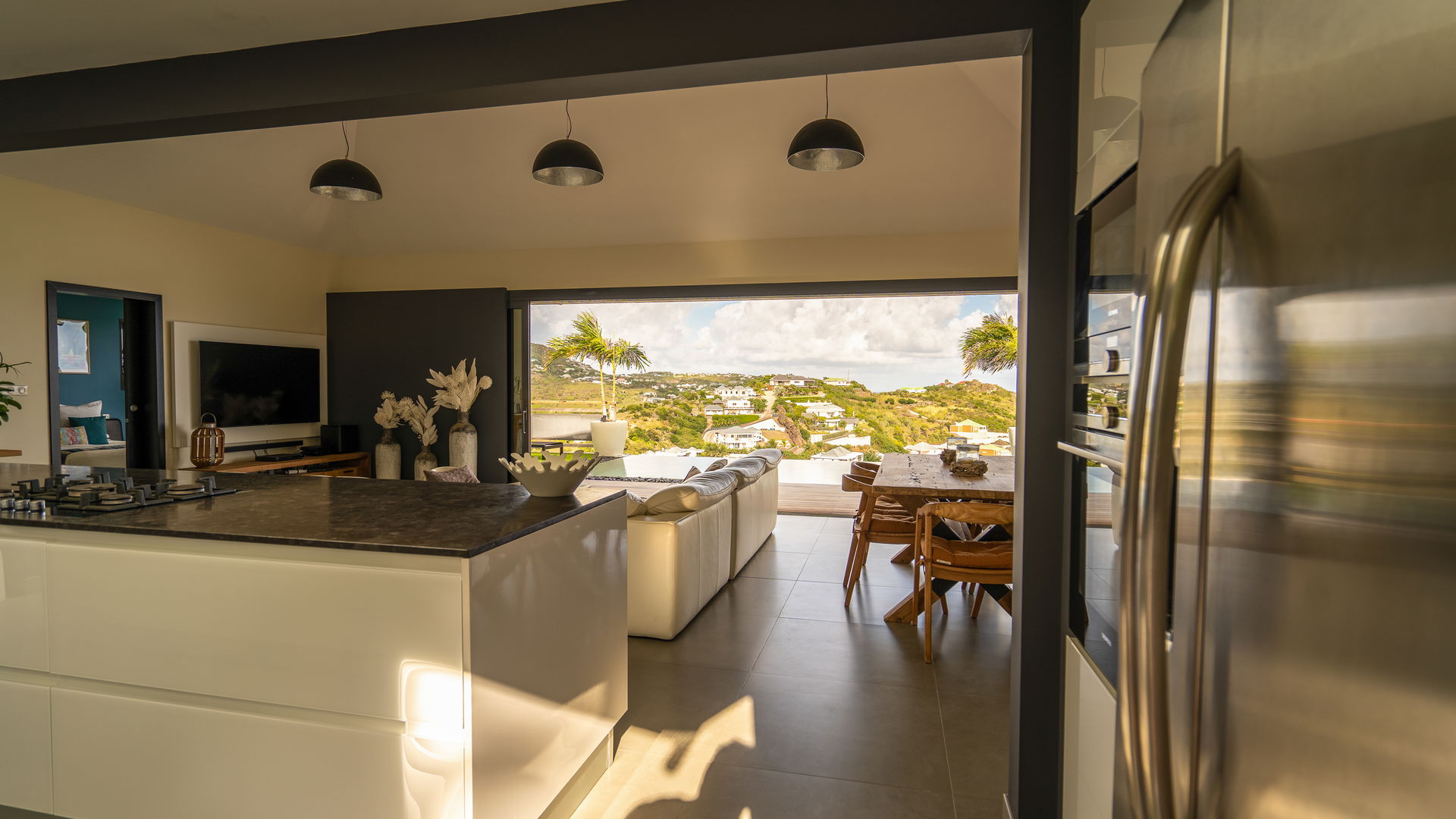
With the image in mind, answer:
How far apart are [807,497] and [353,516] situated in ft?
21.8

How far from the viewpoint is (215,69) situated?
8.99 feet

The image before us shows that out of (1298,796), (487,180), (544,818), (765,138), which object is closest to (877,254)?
(765,138)

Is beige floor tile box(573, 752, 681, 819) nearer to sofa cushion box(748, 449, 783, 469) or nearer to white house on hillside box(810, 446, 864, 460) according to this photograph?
sofa cushion box(748, 449, 783, 469)

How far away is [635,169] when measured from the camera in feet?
20.7

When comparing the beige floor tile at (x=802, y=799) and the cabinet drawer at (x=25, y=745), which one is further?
the beige floor tile at (x=802, y=799)

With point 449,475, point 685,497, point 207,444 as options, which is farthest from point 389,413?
point 685,497

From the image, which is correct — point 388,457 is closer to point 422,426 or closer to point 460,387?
point 422,426

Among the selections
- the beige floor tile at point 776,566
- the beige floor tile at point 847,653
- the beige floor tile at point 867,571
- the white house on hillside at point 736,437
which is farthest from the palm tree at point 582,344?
the beige floor tile at point 847,653

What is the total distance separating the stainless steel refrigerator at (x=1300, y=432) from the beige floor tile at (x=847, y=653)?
2797 millimetres

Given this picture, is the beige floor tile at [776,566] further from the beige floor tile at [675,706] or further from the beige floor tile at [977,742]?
the beige floor tile at [977,742]

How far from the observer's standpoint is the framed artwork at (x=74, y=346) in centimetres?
768

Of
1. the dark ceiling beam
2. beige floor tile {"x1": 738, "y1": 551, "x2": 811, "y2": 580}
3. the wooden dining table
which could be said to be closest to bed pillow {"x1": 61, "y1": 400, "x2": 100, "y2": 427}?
the dark ceiling beam

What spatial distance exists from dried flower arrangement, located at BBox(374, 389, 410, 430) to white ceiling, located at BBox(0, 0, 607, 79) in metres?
4.89

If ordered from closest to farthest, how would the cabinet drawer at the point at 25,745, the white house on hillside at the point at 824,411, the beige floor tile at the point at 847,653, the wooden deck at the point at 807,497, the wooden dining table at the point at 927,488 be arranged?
1. the cabinet drawer at the point at 25,745
2. the beige floor tile at the point at 847,653
3. the wooden dining table at the point at 927,488
4. the wooden deck at the point at 807,497
5. the white house on hillside at the point at 824,411
